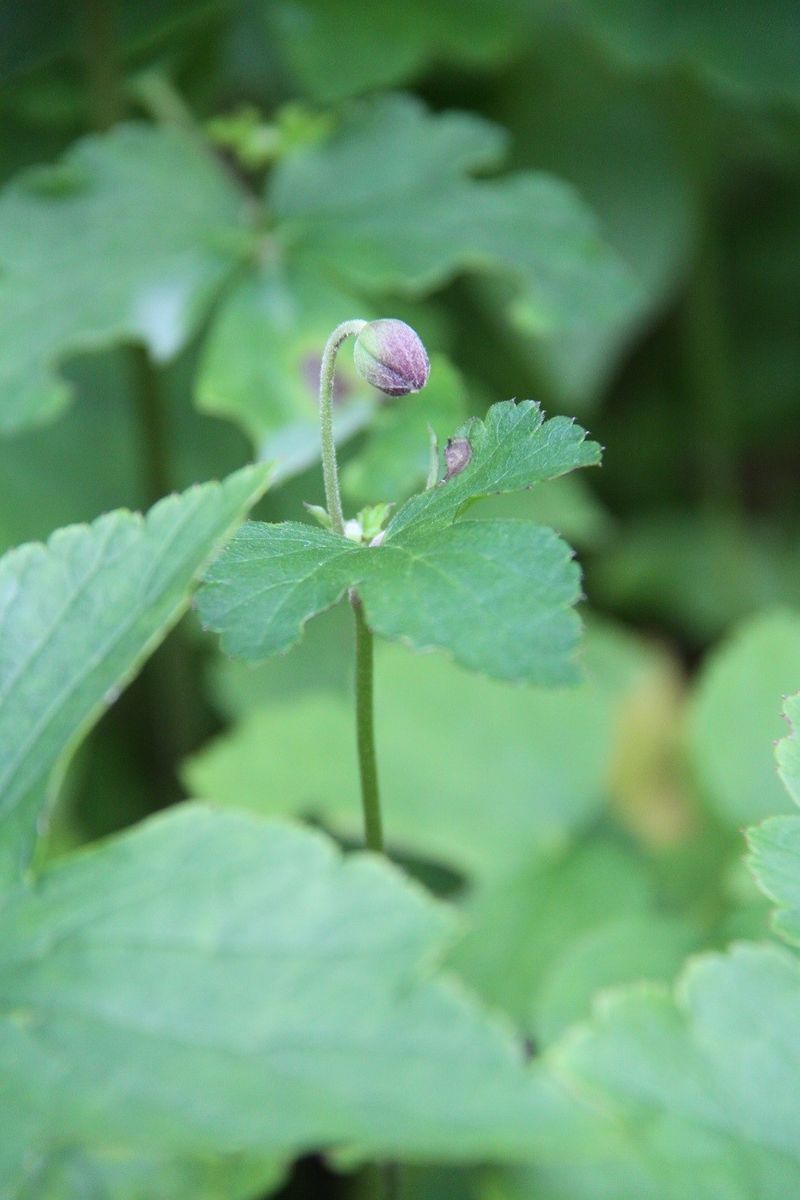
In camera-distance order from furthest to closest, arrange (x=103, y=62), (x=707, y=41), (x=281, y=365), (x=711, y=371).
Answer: (x=711, y=371)
(x=707, y=41)
(x=103, y=62)
(x=281, y=365)

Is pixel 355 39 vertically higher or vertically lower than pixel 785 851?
higher

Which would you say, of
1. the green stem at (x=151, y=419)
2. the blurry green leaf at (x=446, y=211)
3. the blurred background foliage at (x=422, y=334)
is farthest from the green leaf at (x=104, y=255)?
the green stem at (x=151, y=419)

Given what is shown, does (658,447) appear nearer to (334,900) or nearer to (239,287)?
(239,287)

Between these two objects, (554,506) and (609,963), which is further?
(554,506)

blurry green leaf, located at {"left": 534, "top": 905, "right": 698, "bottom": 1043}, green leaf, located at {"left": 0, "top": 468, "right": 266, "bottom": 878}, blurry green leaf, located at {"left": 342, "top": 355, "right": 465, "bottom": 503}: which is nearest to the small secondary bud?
green leaf, located at {"left": 0, "top": 468, "right": 266, "bottom": 878}

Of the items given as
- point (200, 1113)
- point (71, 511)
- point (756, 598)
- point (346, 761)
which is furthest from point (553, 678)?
point (756, 598)

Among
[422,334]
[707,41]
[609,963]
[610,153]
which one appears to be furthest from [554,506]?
[609,963]

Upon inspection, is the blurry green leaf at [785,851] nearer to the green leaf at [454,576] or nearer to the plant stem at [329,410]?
the green leaf at [454,576]

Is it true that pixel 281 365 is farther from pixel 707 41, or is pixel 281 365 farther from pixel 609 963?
pixel 707 41
